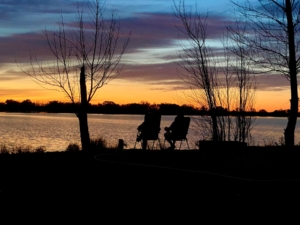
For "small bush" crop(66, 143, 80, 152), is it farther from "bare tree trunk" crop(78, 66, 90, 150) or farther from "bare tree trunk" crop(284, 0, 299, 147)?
"bare tree trunk" crop(284, 0, 299, 147)

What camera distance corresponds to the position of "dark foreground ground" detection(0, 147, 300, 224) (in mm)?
5965

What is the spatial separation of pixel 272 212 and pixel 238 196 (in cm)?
59

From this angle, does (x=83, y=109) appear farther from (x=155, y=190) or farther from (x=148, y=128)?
(x=155, y=190)

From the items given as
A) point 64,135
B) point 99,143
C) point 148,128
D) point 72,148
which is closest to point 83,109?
point 148,128

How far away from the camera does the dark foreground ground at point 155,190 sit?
596 cm

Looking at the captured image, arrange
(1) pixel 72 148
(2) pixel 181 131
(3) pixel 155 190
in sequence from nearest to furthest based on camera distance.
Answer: (3) pixel 155 190, (2) pixel 181 131, (1) pixel 72 148

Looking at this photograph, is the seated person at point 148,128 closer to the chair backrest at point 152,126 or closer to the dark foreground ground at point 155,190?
the chair backrest at point 152,126

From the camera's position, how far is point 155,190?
744 cm

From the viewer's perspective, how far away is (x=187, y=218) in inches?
226

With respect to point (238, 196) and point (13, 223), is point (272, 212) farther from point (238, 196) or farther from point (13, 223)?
point (13, 223)

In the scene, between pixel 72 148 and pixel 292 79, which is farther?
pixel 72 148

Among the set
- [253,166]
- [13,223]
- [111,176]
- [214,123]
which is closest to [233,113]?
[214,123]

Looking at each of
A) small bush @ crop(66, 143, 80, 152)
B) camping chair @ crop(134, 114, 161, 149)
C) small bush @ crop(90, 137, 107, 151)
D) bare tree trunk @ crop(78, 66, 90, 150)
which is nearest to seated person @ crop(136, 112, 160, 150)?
camping chair @ crop(134, 114, 161, 149)

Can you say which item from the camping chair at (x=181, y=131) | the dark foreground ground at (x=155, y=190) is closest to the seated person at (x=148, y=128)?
the camping chair at (x=181, y=131)
